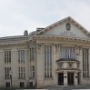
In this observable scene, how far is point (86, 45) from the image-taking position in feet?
149

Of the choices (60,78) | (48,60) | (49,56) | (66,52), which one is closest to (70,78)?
(60,78)

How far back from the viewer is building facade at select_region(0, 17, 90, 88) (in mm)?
41250

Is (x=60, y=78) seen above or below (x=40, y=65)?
below

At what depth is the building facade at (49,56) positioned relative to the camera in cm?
4125

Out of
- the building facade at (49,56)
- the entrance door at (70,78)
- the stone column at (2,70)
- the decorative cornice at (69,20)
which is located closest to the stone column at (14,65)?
the building facade at (49,56)

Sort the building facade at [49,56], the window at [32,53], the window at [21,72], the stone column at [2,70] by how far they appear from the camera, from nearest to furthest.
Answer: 1. the building facade at [49,56]
2. the window at [32,53]
3. the window at [21,72]
4. the stone column at [2,70]

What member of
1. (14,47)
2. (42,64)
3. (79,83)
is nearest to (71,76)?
(79,83)

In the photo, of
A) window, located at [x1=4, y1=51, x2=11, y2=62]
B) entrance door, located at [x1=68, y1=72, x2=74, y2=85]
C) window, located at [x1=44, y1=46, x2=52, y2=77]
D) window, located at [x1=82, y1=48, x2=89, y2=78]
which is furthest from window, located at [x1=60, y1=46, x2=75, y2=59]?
window, located at [x1=4, y1=51, x2=11, y2=62]

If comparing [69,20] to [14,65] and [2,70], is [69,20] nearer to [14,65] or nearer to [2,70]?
[14,65]

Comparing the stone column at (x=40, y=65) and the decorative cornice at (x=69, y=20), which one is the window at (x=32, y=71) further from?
the decorative cornice at (x=69, y=20)

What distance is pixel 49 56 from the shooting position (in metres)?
42.1

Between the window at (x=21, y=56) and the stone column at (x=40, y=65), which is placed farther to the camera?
the window at (x=21, y=56)

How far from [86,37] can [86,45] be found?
71.8 inches

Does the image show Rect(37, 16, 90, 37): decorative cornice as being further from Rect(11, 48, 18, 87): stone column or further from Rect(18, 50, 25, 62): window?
Rect(11, 48, 18, 87): stone column
